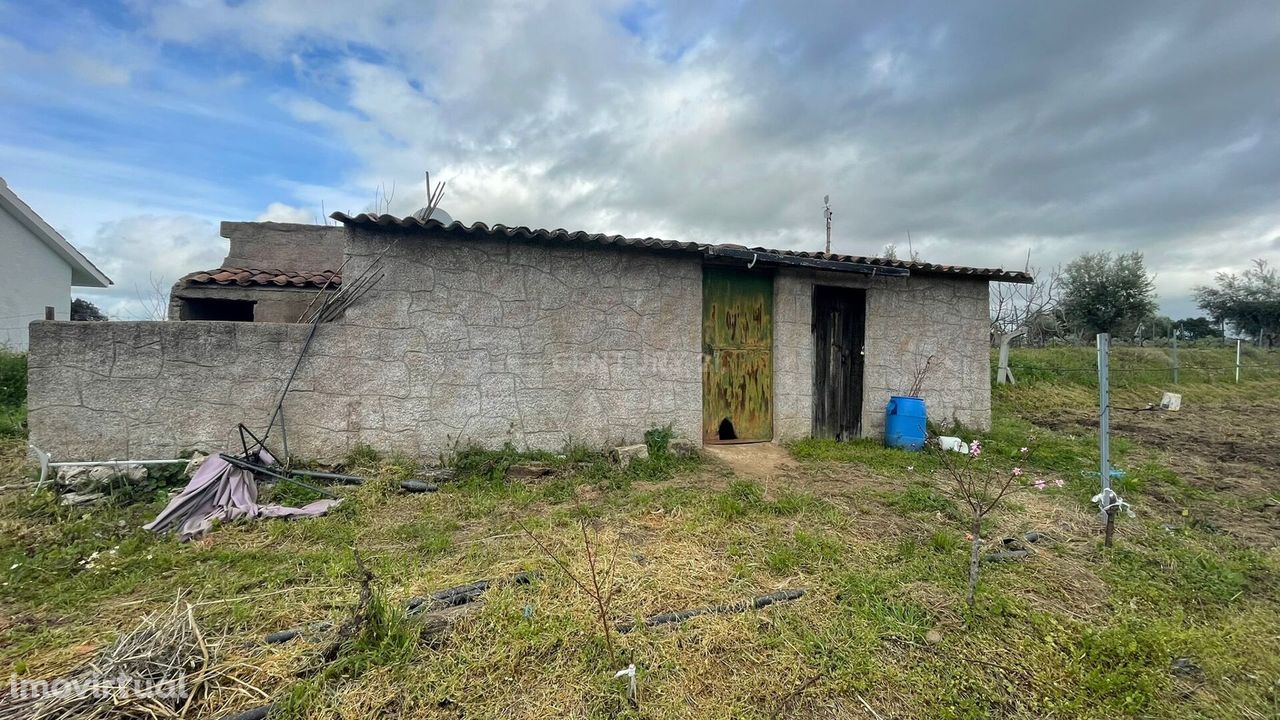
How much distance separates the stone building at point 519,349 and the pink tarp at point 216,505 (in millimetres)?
806

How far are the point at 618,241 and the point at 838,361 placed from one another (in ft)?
12.4

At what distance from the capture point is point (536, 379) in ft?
18.7

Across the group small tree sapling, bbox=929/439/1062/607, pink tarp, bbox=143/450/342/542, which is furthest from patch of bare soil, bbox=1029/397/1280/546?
pink tarp, bbox=143/450/342/542

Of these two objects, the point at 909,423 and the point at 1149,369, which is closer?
the point at 909,423

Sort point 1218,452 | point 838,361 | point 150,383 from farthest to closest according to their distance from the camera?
point 838,361, point 1218,452, point 150,383

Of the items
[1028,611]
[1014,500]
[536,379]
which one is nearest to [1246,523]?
[1014,500]

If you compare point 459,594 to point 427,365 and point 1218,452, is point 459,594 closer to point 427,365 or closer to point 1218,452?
point 427,365

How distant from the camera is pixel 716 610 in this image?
280 cm

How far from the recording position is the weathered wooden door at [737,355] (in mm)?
6578

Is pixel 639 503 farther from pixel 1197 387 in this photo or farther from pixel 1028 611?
pixel 1197 387

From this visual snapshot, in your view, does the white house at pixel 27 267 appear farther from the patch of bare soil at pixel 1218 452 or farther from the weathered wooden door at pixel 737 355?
the patch of bare soil at pixel 1218 452

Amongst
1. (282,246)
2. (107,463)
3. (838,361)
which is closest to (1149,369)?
(838,361)

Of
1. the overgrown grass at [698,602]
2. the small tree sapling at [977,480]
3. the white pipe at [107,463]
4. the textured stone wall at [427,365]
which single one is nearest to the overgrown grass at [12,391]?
the white pipe at [107,463]

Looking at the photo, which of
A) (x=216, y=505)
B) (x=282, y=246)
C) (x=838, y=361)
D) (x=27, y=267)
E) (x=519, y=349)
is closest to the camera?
(x=216, y=505)
